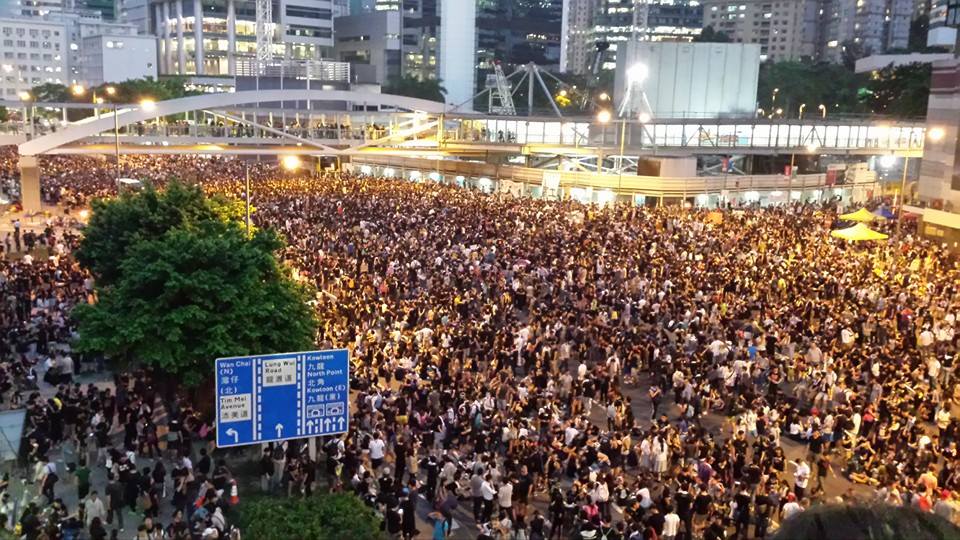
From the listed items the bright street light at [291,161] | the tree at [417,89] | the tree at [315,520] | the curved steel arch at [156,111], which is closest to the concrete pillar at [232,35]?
the tree at [417,89]

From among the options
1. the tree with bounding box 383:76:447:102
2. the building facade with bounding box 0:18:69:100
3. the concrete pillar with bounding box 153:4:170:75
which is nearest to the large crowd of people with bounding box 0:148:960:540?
the tree with bounding box 383:76:447:102

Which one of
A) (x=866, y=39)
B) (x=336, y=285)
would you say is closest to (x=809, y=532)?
(x=336, y=285)

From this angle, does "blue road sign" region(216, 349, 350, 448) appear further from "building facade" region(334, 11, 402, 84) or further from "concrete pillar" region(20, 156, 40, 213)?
"building facade" region(334, 11, 402, 84)

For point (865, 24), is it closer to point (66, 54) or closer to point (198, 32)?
point (198, 32)

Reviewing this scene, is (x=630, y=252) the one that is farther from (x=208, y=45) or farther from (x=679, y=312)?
(x=208, y=45)

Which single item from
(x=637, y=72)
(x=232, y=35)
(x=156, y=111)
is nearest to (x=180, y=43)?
(x=232, y=35)
